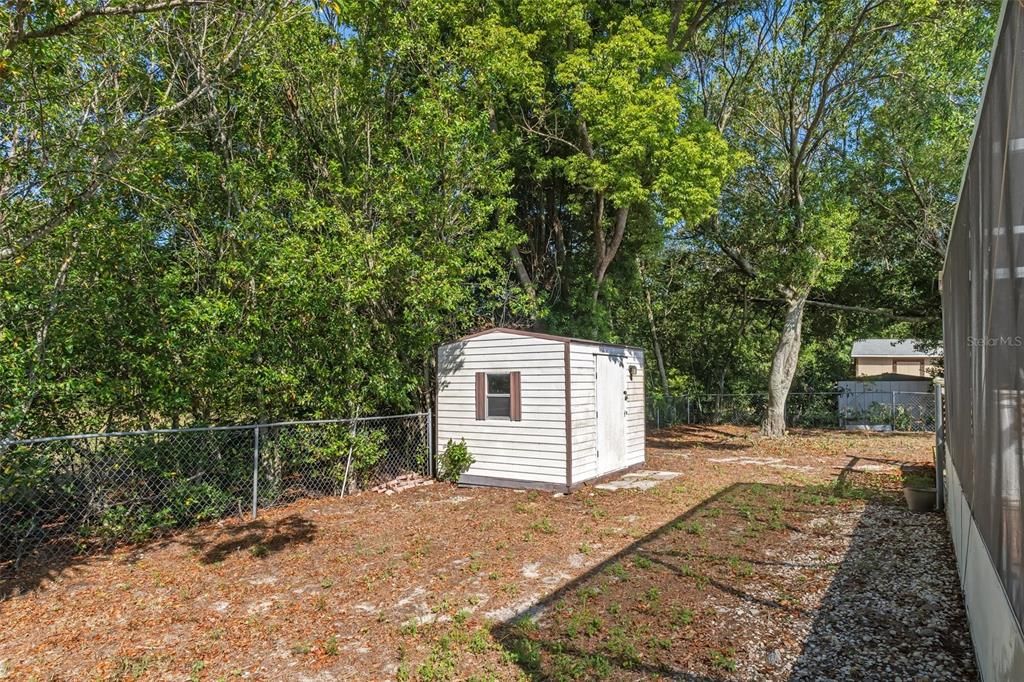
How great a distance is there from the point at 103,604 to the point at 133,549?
153 centimetres

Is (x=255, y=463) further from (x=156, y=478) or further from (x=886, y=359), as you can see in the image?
(x=886, y=359)

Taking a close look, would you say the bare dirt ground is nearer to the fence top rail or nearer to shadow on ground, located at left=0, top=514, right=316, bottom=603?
shadow on ground, located at left=0, top=514, right=316, bottom=603

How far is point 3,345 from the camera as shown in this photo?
16.8 feet

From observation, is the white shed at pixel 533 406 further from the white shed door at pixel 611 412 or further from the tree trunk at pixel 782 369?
the tree trunk at pixel 782 369

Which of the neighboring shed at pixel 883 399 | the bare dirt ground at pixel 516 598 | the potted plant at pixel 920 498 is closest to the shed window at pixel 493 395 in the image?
the bare dirt ground at pixel 516 598

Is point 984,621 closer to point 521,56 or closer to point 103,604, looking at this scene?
point 103,604

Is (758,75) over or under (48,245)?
over

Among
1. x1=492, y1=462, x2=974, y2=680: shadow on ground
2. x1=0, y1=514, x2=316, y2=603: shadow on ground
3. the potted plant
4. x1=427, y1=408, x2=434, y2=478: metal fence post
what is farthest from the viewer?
x1=427, y1=408, x2=434, y2=478: metal fence post

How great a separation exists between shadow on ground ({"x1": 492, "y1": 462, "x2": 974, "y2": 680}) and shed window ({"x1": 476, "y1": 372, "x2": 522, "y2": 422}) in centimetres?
326

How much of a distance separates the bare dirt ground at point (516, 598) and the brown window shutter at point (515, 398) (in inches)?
57.6

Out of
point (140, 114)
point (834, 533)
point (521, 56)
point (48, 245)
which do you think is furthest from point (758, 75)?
point (48, 245)

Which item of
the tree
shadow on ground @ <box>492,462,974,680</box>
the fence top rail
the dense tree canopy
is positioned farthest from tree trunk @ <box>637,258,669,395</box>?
shadow on ground @ <box>492,462,974,680</box>

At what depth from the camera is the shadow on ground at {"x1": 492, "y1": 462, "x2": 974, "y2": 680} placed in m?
3.48

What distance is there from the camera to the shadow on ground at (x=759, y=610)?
137 inches
